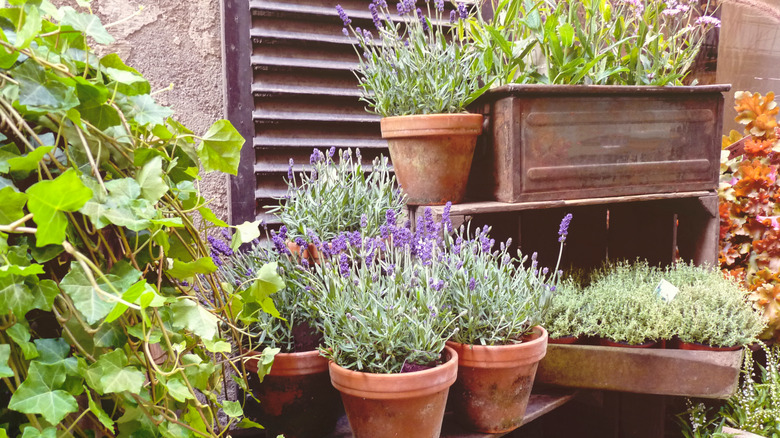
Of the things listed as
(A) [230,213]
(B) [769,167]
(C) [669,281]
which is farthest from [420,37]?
(B) [769,167]

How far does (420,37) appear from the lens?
162 cm

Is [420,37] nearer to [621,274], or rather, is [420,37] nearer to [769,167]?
[621,274]

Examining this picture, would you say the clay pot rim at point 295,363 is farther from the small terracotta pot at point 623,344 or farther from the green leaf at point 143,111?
the small terracotta pot at point 623,344

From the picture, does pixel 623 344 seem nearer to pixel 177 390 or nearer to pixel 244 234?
pixel 244 234

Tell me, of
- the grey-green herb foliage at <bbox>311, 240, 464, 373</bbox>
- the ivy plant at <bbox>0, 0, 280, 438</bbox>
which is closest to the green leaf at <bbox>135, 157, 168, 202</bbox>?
the ivy plant at <bbox>0, 0, 280, 438</bbox>

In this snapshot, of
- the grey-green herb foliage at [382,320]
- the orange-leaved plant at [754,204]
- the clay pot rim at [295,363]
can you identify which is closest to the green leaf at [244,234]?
the grey-green herb foliage at [382,320]

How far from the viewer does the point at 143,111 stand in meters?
0.76

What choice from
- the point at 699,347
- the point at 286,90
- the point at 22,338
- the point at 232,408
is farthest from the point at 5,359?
the point at 699,347

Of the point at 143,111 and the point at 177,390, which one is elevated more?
the point at 143,111

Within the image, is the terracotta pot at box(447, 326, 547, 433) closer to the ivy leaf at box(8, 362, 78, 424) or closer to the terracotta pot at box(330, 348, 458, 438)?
the terracotta pot at box(330, 348, 458, 438)

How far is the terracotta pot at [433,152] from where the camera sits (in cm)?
156

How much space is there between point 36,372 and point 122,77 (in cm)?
37

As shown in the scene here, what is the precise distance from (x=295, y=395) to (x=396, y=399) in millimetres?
290

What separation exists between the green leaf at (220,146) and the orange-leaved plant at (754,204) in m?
2.27
